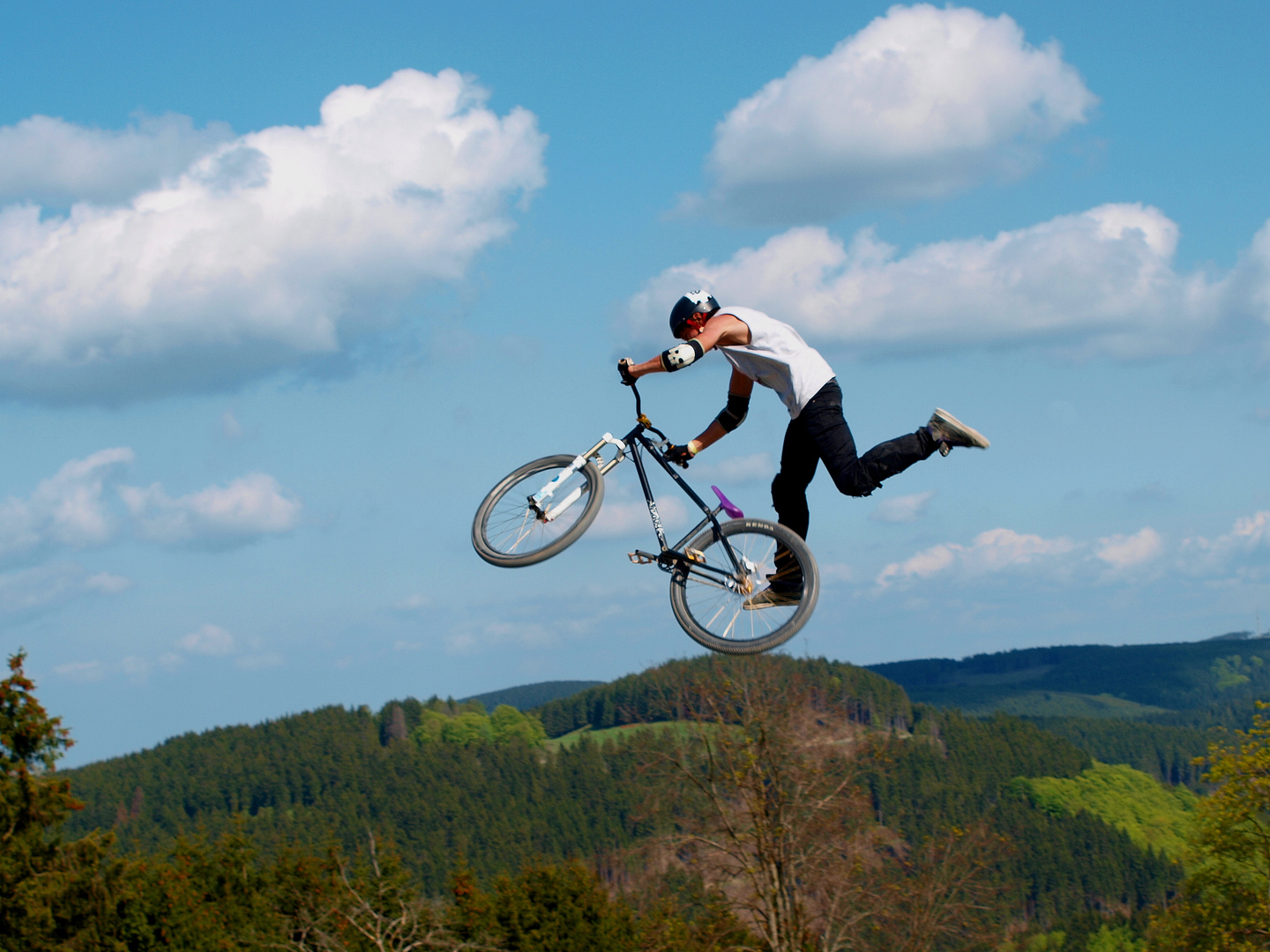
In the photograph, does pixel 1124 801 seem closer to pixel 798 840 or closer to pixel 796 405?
pixel 798 840

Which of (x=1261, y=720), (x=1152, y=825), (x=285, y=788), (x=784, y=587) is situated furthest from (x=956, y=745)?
(x=784, y=587)

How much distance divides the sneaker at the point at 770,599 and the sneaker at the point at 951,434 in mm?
1572

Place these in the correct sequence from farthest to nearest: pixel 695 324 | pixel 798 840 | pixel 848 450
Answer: pixel 798 840 < pixel 695 324 < pixel 848 450

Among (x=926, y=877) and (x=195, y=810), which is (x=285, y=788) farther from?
(x=926, y=877)

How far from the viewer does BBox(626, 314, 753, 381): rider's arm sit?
28.5 feet

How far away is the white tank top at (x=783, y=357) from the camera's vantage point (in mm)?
9109

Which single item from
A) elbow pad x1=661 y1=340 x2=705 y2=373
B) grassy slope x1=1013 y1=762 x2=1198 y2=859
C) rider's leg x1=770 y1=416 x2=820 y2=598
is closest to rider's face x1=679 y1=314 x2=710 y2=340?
elbow pad x1=661 y1=340 x2=705 y2=373

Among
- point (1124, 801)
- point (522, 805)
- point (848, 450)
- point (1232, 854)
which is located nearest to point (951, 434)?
point (848, 450)

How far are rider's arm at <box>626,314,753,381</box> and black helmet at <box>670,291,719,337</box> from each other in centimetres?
10

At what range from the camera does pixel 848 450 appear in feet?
29.6

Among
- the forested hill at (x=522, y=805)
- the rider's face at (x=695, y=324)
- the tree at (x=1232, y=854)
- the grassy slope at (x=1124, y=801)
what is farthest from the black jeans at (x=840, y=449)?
the grassy slope at (x=1124, y=801)

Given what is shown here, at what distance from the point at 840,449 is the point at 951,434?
86 cm

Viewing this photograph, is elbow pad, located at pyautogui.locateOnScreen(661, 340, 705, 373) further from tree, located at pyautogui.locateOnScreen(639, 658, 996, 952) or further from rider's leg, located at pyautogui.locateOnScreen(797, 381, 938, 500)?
tree, located at pyautogui.locateOnScreen(639, 658, 996, 952)

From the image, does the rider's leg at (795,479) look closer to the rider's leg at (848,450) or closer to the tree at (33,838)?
→ the rider's leg at (848,450)
